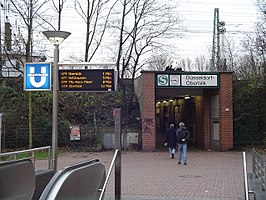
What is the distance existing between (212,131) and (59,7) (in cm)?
1309

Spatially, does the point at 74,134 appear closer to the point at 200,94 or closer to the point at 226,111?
the point at 200,94

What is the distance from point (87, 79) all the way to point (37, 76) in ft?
4.21

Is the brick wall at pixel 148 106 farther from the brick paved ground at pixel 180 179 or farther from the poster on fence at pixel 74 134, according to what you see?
the poster on fence at pixel 74 134

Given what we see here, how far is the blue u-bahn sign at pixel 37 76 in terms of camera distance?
1141 centimetres

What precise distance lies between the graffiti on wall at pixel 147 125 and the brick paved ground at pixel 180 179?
131 inches

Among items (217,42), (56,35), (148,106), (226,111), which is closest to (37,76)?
(56,35)

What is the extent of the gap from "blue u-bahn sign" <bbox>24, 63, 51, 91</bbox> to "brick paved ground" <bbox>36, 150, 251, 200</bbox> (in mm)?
1993

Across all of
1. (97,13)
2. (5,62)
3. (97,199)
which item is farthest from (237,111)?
(97,199)

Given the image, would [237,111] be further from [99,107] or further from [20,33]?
[20,33]

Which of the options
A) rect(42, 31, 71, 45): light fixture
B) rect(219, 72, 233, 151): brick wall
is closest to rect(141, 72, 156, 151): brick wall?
rect(219, 72, 233, 151): brick wall

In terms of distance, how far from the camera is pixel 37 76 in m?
11.5

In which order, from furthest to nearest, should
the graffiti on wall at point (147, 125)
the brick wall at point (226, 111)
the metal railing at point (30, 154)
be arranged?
the brick wall at point (226, 111) → the graffiti on wall at point (147, 125) → the metal railing at point (30, 154)

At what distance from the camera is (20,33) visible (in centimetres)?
2597

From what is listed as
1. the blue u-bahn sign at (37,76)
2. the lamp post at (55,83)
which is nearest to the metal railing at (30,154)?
the lamp post at (55,83)
